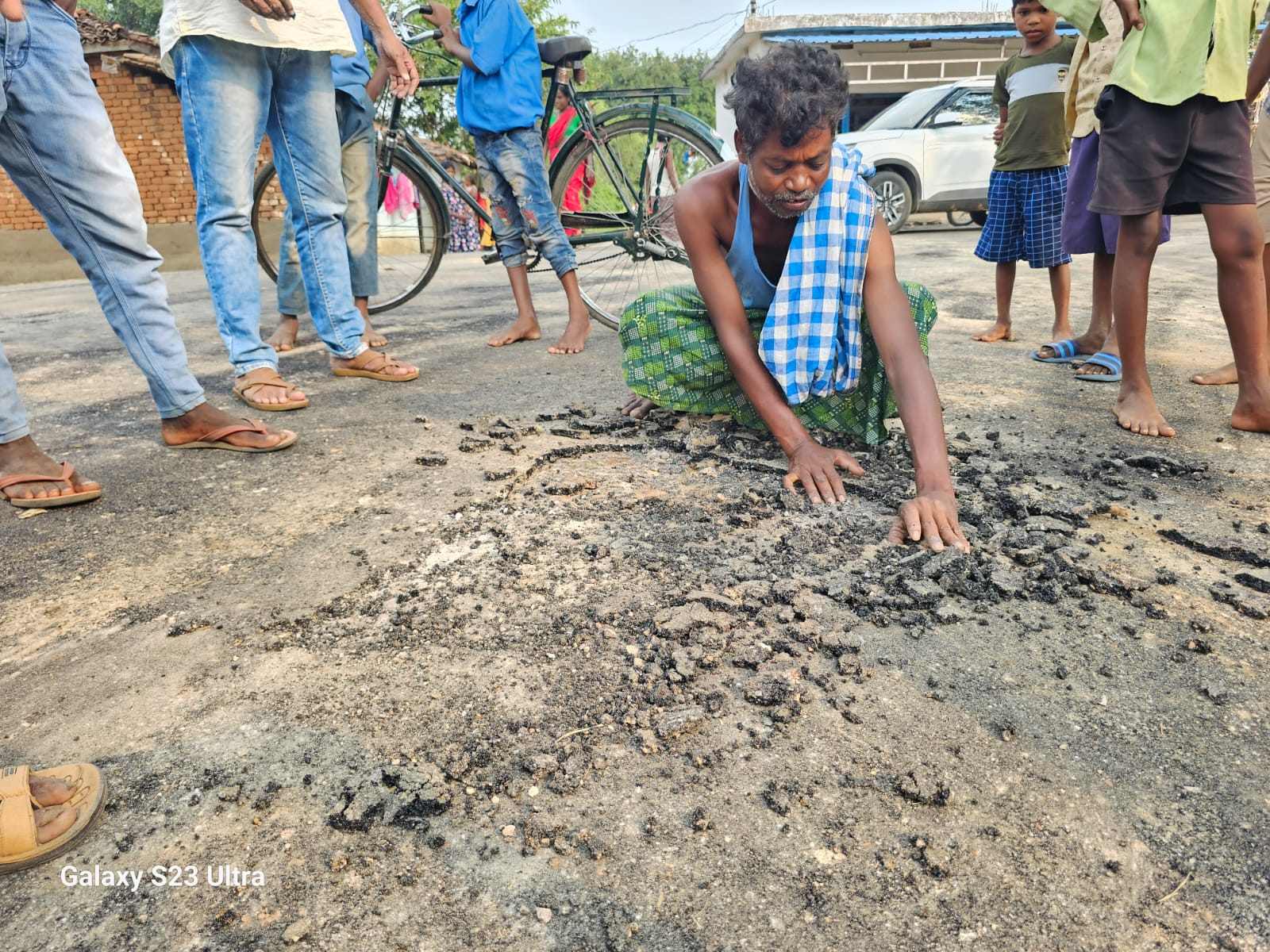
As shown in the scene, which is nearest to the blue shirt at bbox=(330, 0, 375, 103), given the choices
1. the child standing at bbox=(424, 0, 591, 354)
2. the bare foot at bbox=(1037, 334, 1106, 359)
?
the child standing at bbox=(424, 0, 591, 354)

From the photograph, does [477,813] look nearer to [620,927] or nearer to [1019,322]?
[620,927]

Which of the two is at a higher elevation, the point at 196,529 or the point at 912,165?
the point at 912,165

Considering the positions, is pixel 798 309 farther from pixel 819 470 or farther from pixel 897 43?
pixel 897 43

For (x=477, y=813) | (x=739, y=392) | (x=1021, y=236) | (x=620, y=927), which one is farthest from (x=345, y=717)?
(x=1021, y=236)

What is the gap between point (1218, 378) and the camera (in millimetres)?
3133

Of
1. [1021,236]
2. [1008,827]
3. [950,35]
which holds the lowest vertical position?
[1008,827]

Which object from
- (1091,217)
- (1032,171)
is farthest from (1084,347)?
(1032,171)

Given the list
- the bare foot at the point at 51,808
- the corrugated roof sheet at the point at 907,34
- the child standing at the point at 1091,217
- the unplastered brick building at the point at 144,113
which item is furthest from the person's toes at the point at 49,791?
the corrugated roof sheet at the point at 907,34

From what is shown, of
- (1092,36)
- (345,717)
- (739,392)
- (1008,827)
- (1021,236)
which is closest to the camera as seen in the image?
(1008,827)

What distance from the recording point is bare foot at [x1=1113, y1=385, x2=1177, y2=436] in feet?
8.48

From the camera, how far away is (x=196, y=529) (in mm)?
2064

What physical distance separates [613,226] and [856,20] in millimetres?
16296

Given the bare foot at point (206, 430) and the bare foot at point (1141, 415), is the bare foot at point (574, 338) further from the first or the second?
the bare foot at point (1141, 415)

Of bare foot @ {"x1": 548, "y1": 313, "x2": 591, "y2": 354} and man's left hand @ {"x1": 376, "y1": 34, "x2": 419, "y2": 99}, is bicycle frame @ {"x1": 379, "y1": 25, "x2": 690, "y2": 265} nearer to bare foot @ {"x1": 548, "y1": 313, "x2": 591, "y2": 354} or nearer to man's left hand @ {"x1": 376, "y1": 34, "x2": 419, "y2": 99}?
bare foot @ {"x1": 548, "y1": 313, "x2": 591, "y2": 354}
